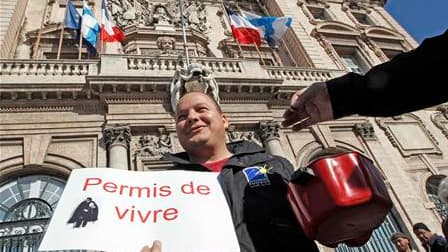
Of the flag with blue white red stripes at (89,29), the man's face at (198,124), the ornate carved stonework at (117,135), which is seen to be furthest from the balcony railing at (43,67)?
the man's face at (198,124)

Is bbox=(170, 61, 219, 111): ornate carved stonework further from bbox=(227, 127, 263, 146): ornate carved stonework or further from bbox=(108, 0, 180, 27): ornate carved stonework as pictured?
bbox=(108, 0, 180, 27): ornate carved stonework

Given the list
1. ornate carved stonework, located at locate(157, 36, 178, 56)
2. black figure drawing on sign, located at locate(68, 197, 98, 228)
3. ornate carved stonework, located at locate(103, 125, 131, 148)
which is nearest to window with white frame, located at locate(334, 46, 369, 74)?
ornate carved stonework, located at locate(157, 36, 178, 56)

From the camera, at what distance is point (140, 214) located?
1695mm

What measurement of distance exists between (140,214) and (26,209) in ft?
26.9

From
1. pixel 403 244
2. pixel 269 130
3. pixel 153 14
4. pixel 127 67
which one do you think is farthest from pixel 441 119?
pixel 153 14

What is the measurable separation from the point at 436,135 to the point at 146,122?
11.6m

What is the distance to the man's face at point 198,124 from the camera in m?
2.30

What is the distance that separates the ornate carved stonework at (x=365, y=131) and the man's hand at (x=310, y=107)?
1107cm

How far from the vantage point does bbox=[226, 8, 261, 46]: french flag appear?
13.2 meters

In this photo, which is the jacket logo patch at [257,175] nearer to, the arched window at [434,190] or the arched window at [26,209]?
the arched window at [26,209]

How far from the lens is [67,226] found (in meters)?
1.57

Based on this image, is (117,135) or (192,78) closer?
(117,135)

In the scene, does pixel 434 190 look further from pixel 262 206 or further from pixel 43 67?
pixel 43 67

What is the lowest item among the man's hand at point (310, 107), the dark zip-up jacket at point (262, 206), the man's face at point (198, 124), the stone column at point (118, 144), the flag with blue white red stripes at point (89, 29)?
the dark zip-up jacket at point (262, 206)
